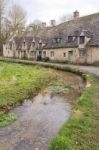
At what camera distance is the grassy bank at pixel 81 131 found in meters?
8.15

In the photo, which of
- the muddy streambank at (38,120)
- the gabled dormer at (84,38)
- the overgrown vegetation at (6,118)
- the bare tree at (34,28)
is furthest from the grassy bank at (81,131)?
the bare tree at (34,28)

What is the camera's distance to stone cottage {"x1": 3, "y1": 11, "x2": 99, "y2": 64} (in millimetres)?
40156

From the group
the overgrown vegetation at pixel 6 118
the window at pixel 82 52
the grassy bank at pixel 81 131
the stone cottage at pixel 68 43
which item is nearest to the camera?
the grassy bank at pixel 81 131

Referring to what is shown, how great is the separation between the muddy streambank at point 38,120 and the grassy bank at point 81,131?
697 mm

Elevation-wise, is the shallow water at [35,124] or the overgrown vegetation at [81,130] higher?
the overgrown vegetation at [81,130]

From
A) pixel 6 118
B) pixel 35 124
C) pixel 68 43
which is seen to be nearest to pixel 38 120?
pixel 35 124

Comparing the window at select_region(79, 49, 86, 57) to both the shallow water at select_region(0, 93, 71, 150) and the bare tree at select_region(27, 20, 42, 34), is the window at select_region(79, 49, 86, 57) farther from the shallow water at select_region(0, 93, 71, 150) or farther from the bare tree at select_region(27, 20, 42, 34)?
the shallow water at select_region(0, 93, 71, 150)

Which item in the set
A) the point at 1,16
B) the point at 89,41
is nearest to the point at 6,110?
the point at 89,41

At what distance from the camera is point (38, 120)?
11836 mm

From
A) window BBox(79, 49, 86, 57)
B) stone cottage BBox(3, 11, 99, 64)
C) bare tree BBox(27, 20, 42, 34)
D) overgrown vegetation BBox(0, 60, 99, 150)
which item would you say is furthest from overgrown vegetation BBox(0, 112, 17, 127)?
bare tree BBox(27, 20, 42, 34)

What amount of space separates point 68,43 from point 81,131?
35.9 m

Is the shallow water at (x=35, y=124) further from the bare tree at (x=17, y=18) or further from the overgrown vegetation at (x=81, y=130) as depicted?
the bare tree at (x=17, y=18)

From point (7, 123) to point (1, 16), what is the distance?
2572 inches

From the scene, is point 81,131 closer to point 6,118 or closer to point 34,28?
point 6,118
